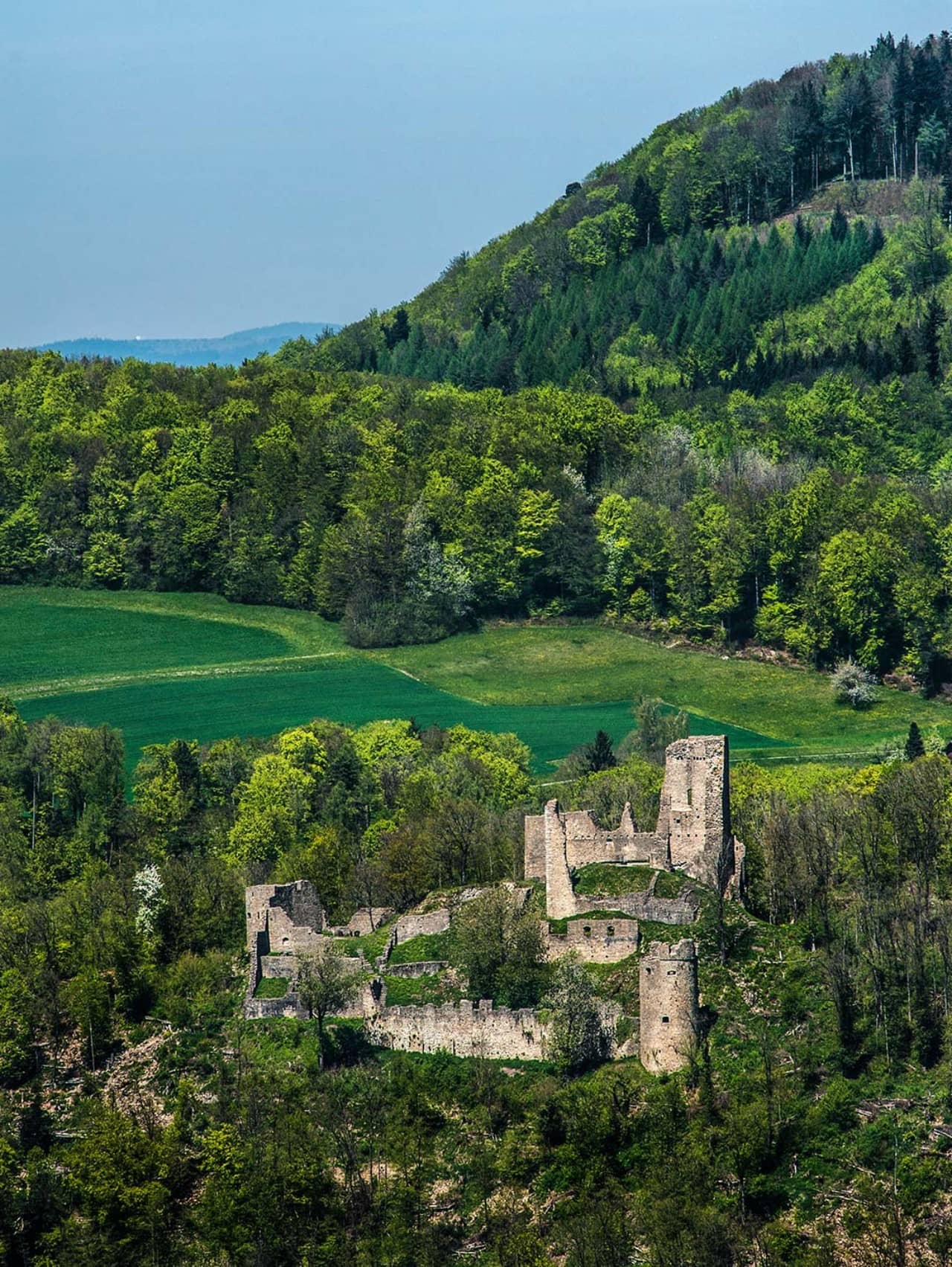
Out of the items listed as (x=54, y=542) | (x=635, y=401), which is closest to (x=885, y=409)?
(x=635, y=401)

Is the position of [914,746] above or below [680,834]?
below

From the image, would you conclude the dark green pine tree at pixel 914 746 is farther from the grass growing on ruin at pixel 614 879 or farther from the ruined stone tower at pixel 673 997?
the ruined stone tower at pixel 673 997

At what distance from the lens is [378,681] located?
465 feet

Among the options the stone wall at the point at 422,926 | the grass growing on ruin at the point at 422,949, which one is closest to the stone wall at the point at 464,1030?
the grass growing on ruin at the point at 422,949

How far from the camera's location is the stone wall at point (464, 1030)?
75.9 m

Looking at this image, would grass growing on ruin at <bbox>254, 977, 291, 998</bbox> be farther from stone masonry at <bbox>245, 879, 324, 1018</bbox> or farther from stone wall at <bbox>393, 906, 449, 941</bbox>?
stone wall at <bbox>393, 906, 449, 941</bbox>

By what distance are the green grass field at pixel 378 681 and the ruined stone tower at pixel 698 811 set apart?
40.1m

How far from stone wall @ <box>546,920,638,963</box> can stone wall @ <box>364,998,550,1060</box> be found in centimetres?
269

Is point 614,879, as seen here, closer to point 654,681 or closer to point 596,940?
point 596,940

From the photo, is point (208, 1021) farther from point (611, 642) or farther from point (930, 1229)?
point (611, 642)

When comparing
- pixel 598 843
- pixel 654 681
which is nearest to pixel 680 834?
pixel 598 843

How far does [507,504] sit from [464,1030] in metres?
86.7

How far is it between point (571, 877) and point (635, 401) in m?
116

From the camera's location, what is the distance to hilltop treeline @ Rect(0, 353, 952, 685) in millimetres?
150125
